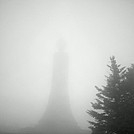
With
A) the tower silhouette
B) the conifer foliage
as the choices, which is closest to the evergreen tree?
the conifer foliage

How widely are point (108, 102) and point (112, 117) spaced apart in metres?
0.92

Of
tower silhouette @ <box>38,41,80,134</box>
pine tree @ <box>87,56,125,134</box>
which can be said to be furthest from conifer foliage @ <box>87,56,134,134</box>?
tower silhouette @ <box>38,41,80,134</box>

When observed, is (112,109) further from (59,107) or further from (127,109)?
(59,107)

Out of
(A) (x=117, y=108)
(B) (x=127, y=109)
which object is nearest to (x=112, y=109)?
(A) (x=117, y=108)

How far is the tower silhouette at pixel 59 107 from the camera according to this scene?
2723 centimetres

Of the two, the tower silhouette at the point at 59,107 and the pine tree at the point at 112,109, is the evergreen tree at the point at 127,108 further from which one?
the tower silhouette at the point at 59,107

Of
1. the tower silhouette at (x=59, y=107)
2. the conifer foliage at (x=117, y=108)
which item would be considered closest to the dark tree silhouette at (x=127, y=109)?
the conifer foliage at (x=117, y=108)

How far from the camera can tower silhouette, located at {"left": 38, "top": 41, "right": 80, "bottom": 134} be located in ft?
89.4

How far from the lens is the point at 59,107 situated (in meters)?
29.9

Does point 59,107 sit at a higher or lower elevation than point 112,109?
higher

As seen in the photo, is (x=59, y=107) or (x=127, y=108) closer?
(x=127, y=108)

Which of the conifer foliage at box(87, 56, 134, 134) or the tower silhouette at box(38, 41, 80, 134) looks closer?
the conifer foliage at box(87, 56, 134, 134)

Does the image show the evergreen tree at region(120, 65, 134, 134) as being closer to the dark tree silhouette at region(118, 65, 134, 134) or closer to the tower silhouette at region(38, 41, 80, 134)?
the dark tree silhouette at region(118, 65, 134, 134)

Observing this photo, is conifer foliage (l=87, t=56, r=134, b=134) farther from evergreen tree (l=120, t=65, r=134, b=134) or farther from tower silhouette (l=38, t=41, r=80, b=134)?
tower silhouette (l=38, t=41, r=80, b=134)
